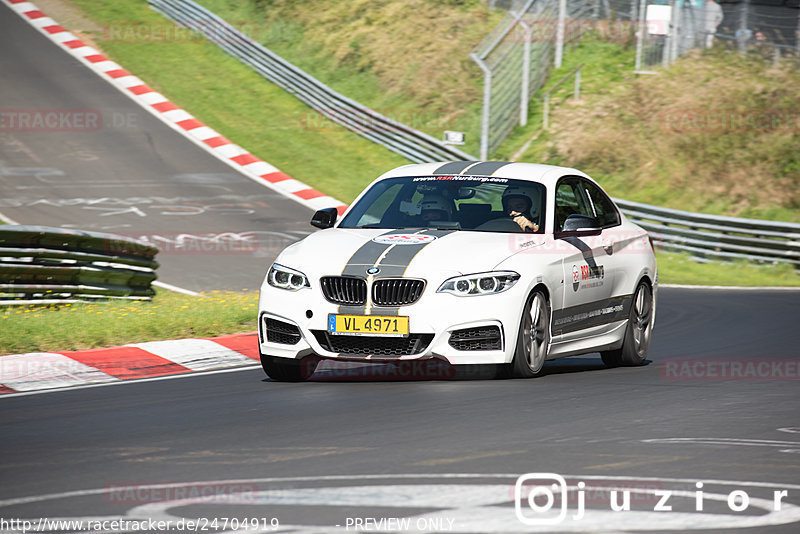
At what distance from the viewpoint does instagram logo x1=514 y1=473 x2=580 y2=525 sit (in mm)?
5121

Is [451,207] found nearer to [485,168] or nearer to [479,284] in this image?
[485,168]

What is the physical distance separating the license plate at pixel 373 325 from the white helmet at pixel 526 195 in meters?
1.66

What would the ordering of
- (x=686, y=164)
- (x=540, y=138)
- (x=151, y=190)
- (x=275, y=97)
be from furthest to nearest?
(x=275, y=97), (x=540, y=138), (x=686, y=164), (x=151, y=190)

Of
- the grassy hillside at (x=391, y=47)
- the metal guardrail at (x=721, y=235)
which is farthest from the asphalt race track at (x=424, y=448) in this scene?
the grassy hillside at (x=391, y=47)

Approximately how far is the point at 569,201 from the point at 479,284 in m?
1.88

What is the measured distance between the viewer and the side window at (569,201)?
10273mm

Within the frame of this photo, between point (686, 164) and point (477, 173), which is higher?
point (477, 173)

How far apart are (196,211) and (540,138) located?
396 inches

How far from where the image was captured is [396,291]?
29.5 feet

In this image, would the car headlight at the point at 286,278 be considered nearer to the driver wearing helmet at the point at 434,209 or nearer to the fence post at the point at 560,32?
the driver wearing helmet at the point at 434,209

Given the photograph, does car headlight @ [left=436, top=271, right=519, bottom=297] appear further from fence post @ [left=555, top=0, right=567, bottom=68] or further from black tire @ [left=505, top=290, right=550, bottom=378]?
fence post @ [left=555, top=0, right=567, bottom=68]

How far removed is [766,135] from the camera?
95.7ft

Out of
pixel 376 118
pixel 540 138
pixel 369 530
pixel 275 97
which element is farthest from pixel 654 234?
pixel 369 530

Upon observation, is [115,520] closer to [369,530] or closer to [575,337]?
[369,530]
